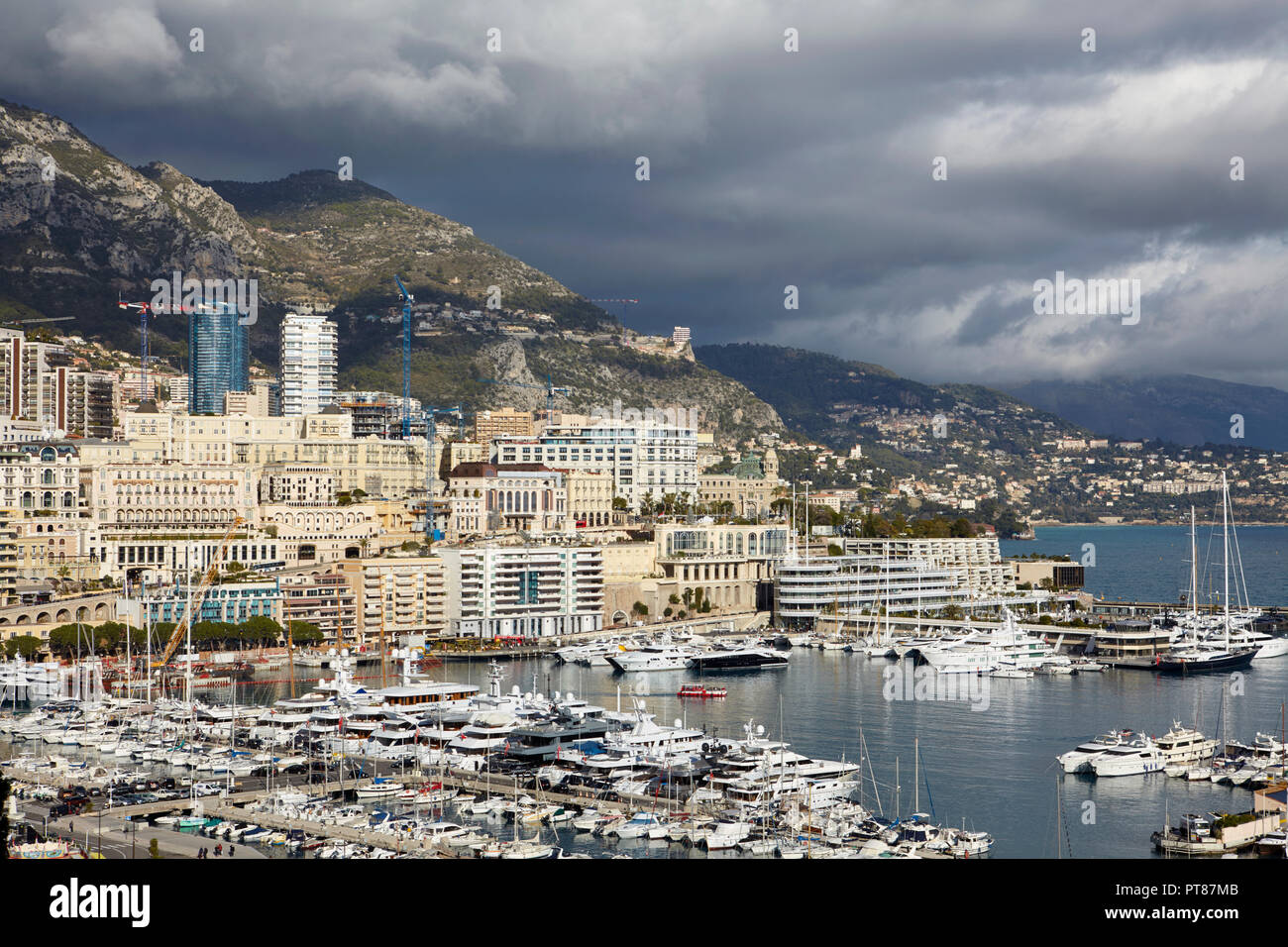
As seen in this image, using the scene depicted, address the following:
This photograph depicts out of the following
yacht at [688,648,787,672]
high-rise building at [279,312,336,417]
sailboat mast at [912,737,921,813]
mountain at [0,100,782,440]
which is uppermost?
mountain at [0,100,782,440]

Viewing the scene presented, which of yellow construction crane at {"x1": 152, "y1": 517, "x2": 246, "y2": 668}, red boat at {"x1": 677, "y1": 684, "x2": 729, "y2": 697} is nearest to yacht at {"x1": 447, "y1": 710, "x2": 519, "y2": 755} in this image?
red boat at {"x1": 677, "y1": 684, "x2": 729, "y2": 697}

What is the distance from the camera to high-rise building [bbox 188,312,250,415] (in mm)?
110812

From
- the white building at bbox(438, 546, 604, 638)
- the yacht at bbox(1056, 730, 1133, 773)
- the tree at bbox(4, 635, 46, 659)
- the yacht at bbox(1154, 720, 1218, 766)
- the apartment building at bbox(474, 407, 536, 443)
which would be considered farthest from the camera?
the apartment building at bbox(474, 407, 536, 443)

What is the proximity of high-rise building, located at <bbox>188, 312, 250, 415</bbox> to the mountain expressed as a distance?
910 centimetres

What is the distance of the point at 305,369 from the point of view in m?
110

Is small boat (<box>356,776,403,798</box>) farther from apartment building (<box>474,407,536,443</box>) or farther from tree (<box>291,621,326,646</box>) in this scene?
apartment building (<box>474,407,536,443</box>)

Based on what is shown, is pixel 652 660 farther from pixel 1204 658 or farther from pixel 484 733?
pixel 1204 658

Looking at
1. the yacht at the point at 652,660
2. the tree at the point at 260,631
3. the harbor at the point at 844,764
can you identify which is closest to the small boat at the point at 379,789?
the harbor at the point at 844,764

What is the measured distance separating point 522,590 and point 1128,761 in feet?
120

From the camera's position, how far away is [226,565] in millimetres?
67812

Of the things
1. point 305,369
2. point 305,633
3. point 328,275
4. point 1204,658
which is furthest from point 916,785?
point 328,275

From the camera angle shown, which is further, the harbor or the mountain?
the mountain
